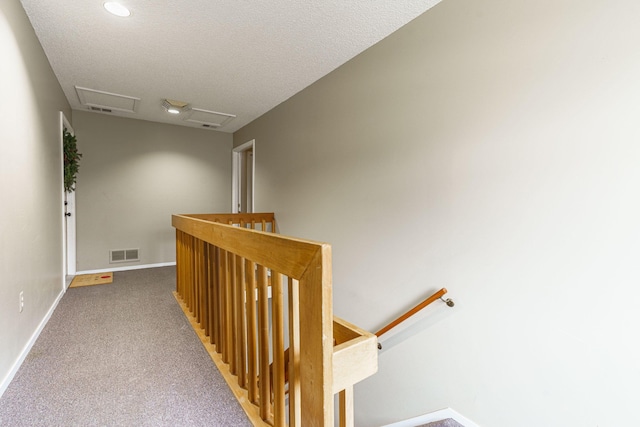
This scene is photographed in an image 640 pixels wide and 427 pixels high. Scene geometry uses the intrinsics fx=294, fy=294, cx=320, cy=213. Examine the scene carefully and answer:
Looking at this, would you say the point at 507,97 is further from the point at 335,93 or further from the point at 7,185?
the point at 7,185

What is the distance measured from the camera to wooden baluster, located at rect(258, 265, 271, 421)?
1274 mm

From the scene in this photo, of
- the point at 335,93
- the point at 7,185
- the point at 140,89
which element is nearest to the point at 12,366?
the point at 7,185

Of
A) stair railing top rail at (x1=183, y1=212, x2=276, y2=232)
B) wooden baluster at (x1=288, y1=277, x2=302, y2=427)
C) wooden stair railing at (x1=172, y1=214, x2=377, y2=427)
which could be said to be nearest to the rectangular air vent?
stair railing top rail at (x1=183, y1=212, x2=276, y2=232)

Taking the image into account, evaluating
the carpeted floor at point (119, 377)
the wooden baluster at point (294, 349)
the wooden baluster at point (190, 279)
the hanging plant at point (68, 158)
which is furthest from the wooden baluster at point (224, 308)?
the hanging plant at point (68, 158)

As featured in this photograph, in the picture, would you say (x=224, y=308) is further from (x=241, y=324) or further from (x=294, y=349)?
(x=294, y=349)

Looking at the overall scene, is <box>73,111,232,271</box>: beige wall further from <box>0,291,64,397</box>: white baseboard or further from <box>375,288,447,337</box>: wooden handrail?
<box>375,288,447,337</box>: wooden handrail

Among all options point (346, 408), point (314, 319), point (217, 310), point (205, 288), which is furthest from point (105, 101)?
point (346, 408)

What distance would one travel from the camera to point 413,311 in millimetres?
2008

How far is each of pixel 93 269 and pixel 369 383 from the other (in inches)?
168

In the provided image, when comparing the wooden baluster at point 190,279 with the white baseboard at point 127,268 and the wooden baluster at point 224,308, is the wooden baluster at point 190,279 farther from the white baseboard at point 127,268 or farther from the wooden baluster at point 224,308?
the white baseboard at point 127,268

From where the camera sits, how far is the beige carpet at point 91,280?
12.0 feet

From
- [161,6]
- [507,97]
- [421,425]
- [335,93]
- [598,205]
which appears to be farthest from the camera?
[335,93]

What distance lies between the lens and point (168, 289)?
3.49 m

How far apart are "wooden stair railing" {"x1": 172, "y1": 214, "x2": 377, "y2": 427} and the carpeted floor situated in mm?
125
